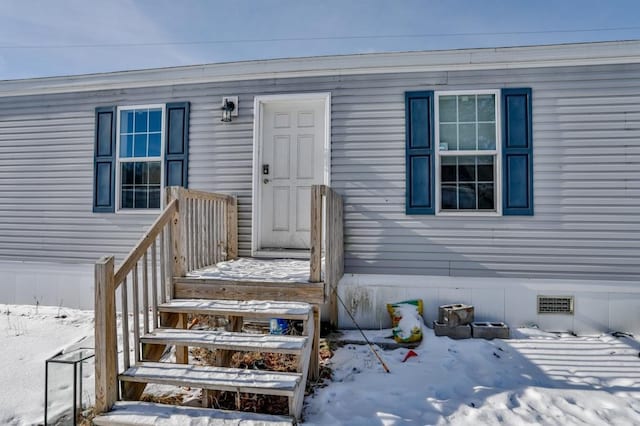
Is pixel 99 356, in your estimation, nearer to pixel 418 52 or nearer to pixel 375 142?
pixel 375 142

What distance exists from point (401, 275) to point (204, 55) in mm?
9903

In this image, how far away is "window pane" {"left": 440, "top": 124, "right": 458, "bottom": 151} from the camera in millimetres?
4176

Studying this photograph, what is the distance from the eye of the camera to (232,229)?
4.35 meters

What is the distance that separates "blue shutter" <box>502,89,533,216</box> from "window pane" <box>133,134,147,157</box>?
4582 mm

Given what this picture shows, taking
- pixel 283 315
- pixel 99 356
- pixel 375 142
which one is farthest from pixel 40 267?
pixel 375 142

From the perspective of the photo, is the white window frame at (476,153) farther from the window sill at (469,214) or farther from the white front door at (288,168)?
the white front door at (288,168)

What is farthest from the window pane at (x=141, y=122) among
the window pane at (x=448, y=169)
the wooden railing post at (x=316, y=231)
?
the window pane at (x=448, y=169)

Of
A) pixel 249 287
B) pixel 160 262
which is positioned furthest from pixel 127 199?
pixel 249 287

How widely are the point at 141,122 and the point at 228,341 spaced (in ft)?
11.9

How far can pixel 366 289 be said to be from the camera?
4.17m

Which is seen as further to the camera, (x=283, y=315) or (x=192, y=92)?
(x=192, y=92)

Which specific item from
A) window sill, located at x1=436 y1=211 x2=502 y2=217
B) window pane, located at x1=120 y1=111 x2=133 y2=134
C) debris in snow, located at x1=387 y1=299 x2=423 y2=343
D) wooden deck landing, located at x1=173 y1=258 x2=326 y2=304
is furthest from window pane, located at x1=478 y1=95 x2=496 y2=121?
window pane, located at x1=120 y1=111 x2=133 y2=134

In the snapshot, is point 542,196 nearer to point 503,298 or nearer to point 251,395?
point 503,298

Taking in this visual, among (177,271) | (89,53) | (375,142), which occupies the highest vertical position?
(89,53)
